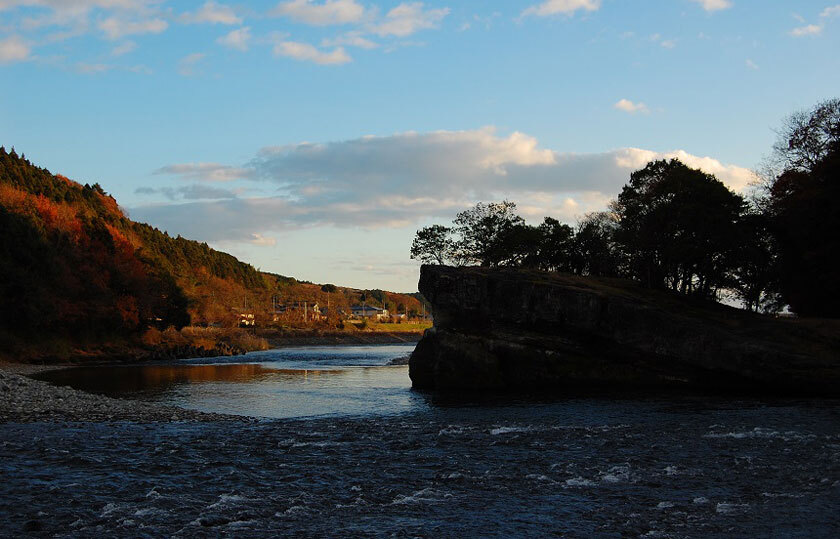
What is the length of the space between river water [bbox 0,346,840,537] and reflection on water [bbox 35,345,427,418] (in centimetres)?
358

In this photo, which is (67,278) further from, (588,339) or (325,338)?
(325,338)

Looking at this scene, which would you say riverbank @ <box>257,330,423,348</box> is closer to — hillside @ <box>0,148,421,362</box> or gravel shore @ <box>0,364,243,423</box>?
hillside @ <box>0,148,421,362</box>

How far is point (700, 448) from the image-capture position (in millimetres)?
20578

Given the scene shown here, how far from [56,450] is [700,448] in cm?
1971

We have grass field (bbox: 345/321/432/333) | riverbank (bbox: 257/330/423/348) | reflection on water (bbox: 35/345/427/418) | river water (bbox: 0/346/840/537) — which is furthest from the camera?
grass field (bbox: 345/321/432/333)

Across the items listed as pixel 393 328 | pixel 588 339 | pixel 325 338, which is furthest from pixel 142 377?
pixel 393 328

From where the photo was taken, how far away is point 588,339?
133 feet

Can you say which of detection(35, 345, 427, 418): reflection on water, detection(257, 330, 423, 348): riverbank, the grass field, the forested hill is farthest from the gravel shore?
the grass field

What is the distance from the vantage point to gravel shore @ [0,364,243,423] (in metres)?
25.6

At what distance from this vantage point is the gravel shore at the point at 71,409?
25.6m

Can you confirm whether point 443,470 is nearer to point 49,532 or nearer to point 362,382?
point 49,532

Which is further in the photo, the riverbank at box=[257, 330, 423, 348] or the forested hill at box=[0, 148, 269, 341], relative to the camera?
the riverbank at box=[257, 330, 423, 348]

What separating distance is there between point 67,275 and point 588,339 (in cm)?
6163

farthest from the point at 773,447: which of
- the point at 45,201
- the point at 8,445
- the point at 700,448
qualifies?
the point at 45,201
